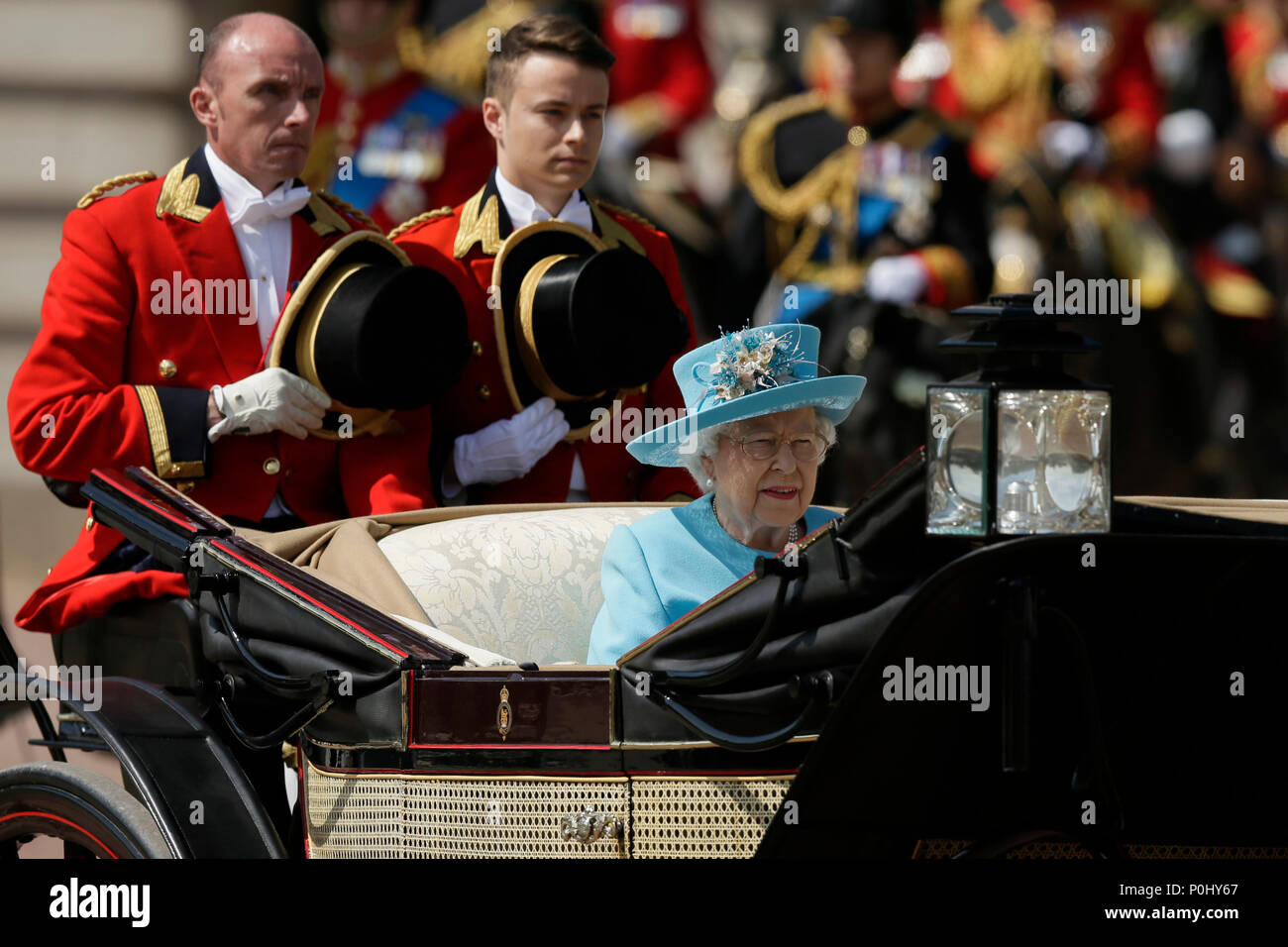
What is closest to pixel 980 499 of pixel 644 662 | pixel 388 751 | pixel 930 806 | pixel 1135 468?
pixel 930 806

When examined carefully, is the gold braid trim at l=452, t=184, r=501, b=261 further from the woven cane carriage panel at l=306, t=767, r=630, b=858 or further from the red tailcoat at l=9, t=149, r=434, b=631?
the woven cane carriage panel at l=306, t=767, r=630, b=858

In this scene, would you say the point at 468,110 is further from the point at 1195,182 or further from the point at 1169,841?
the point at 1169,841

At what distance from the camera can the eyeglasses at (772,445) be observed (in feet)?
9.50

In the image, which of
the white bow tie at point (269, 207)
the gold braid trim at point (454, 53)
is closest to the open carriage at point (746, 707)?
the white bow tie at point (269, 207)

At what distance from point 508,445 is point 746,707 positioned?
146 cm

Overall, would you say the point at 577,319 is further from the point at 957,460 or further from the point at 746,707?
the point at 957,460

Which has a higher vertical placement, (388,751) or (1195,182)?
(1195,182)

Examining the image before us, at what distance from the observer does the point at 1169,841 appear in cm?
221

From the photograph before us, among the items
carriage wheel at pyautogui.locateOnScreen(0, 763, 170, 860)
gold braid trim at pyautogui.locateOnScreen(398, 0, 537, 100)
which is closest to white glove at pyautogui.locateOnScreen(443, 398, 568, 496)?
carriage wheel at pyautogui.locateOnScreen(0, 763, 170, 860)

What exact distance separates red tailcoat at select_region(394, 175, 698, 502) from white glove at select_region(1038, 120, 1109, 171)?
5039 millimetres

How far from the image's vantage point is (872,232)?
7129 millimetres

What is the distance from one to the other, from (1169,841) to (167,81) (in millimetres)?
6325

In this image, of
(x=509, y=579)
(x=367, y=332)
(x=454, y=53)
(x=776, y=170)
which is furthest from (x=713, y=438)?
(x=454, y=53)
